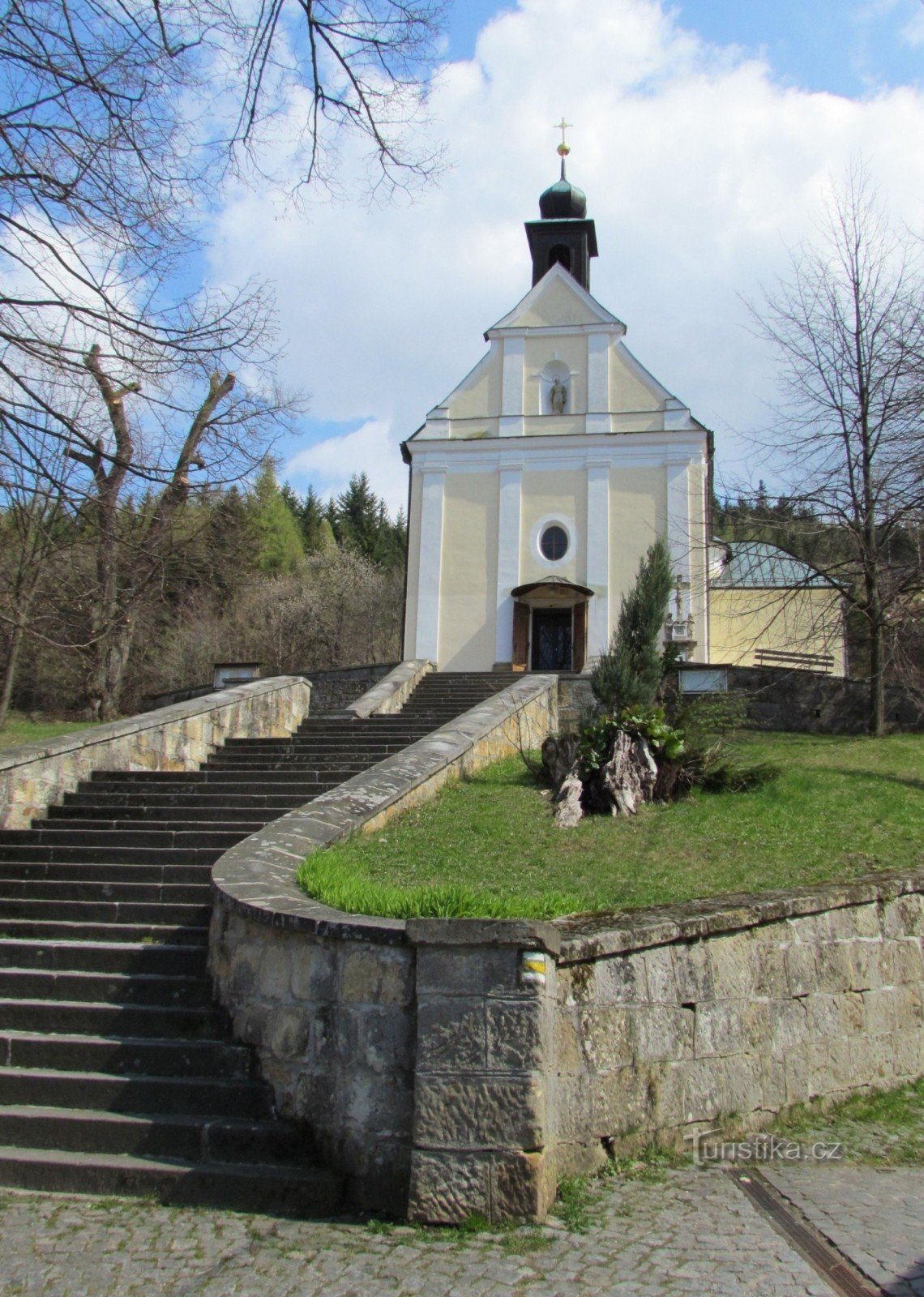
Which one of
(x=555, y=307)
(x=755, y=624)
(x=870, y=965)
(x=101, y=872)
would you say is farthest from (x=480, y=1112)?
(x=755, y=624)

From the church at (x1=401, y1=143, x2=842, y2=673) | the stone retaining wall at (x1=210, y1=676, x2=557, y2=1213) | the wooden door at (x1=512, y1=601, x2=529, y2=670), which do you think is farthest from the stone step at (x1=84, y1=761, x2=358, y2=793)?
the church at (x1=401, y1=143, x2=842, y2=673)

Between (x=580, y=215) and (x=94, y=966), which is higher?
(x=580, y=215)

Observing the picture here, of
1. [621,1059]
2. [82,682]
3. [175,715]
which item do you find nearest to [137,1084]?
[621,1059]

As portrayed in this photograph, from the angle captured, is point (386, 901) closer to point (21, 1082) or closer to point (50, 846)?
point (21, 1082)

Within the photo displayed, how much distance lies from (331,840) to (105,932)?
172 cm

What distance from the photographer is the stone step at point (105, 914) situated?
7473 millimetres

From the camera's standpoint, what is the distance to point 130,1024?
625cm

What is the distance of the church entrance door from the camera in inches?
1085

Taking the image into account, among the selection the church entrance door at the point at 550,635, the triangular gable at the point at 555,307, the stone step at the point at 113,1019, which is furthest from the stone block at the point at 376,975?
the triangular gable at the point at 555,307

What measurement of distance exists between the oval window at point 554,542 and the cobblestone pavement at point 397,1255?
23478 millimetres

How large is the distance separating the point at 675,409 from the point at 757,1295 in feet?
84.0

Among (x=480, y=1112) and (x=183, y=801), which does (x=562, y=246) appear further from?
(x=480, y=1112)

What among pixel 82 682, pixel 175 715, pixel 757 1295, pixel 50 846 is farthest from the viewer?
pixel 82 682

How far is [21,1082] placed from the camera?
5777mm
